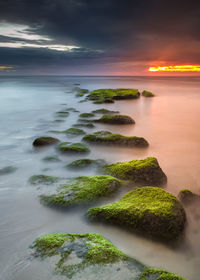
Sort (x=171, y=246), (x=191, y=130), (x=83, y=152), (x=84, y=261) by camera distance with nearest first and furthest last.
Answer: (x=84, y=261)
(x=171, y=246)
(x=83, y=152)
(x=191, y=130)

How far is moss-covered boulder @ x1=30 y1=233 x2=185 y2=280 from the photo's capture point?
2.47 meters

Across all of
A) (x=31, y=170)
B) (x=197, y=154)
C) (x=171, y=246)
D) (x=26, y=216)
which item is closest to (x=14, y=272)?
(x=26, y=216)

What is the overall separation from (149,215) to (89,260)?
1.19 metres

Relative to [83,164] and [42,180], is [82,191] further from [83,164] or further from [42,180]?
[83,164]

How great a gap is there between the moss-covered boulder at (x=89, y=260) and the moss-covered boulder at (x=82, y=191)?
114cm

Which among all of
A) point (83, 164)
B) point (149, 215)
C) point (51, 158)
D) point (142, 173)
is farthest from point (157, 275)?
point (51, 158)

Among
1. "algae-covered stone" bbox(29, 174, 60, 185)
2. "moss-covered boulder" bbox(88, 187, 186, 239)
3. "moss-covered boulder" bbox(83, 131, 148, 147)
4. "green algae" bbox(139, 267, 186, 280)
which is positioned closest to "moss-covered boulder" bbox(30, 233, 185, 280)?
"green algae" bbox(139, 267, 186, 280)

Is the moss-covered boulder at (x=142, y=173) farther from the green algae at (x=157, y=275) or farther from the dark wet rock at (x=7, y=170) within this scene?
the dark wet rock at (x=7, y=170)

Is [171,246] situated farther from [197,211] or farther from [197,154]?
[197,154]

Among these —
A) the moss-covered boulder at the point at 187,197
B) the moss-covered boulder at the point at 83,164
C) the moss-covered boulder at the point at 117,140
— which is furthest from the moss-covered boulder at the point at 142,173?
the moss-covered boulder at the point at 117,140

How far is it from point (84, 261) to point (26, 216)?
1.75m

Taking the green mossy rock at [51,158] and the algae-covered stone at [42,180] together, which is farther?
the green mossy rock at [51,158]

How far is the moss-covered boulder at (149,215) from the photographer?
3348 mm

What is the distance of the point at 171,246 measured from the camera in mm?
3230
